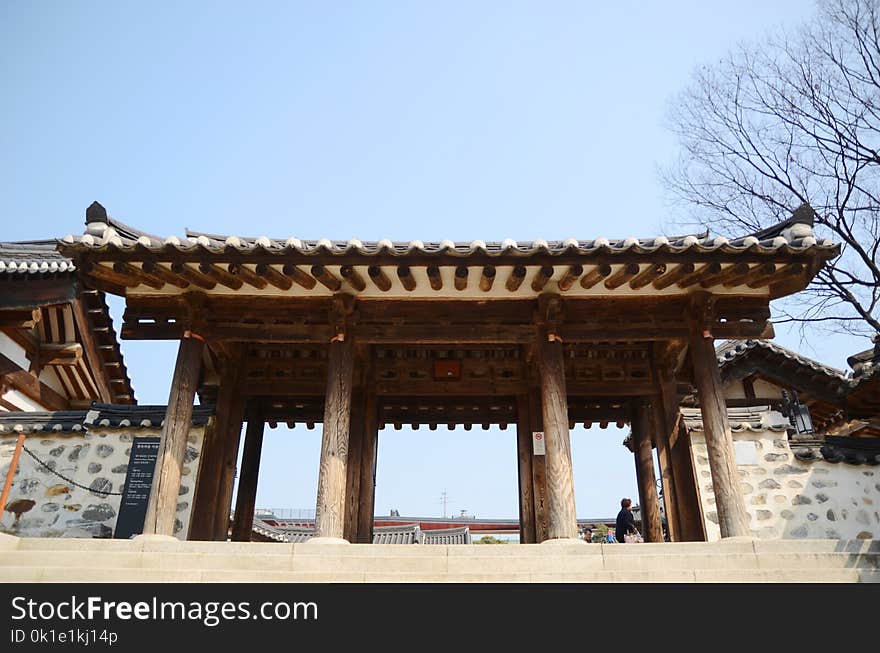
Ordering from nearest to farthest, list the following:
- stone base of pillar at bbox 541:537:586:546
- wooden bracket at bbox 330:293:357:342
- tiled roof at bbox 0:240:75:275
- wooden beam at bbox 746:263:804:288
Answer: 1. stone base of pillar at bbox 541:537:586:546
2. wooden beam at bbox 746:263:804:288
3. wooden bracket at bbox 330:293:357:342
4. tiled roof at bbox 0:240:75:275

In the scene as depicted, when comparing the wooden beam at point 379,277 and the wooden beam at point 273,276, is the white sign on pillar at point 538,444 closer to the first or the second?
the wooden beam at point 379,277

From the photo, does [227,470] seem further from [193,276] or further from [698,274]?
[698,274]

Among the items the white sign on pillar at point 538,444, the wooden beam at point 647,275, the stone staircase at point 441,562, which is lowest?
the stone staircase at point 441,562

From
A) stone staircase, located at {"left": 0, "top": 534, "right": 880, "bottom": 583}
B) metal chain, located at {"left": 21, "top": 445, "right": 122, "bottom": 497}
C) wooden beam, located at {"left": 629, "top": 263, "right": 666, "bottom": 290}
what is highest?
wooden beam, located at {"left": 629, "top": 263, "right": 666, "bottom": 290}

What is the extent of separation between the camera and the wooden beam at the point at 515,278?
7242 mm

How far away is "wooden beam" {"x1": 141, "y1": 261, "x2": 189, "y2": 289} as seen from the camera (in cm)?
714

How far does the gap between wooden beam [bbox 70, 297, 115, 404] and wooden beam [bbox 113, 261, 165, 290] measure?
19.7 feet

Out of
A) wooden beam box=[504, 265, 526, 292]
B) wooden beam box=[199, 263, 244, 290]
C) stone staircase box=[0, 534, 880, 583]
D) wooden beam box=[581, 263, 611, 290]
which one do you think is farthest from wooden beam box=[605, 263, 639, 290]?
wooden beam box=[199, 263, 244, 290]

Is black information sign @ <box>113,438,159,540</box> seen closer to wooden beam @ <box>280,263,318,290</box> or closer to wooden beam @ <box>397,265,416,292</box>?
wooden beam @ <box>280,263,318,290</box>

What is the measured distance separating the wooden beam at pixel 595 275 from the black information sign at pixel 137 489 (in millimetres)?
5775

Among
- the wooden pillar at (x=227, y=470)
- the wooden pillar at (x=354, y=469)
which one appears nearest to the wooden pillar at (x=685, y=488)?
the wooden pillar at (x=354, y=469)

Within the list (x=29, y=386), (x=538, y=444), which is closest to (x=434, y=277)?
(x=538, y=444)

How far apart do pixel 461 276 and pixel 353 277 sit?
4.41ft
